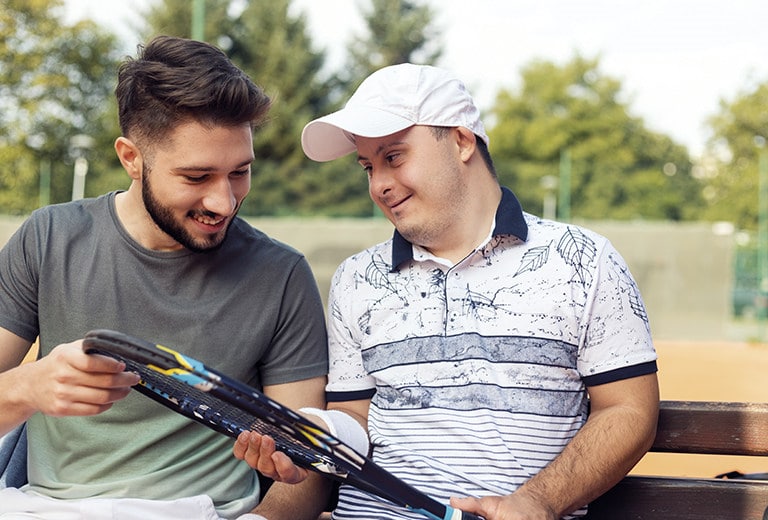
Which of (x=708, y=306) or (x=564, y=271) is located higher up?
(x=708, y=306)

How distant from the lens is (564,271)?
2092 mm

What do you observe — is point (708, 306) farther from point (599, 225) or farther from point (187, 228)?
point (187, 228)

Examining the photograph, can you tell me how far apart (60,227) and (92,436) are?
50 centimetres

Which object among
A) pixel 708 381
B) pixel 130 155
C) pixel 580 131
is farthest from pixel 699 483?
pixel 580 131

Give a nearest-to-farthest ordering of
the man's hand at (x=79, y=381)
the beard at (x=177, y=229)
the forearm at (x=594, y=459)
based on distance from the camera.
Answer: the man's hand at (x=79, y=381), the forearm at (x=594, y=459), the beard at (x=177, y=229)

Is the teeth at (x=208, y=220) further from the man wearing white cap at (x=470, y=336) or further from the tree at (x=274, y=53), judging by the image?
the tree at (x=274, y=53)

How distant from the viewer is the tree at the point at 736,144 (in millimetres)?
35094

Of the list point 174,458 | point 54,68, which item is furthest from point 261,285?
point 54,68

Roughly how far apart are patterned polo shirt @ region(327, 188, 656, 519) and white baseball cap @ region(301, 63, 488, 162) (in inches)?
10.4

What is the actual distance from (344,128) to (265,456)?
30.6 inches

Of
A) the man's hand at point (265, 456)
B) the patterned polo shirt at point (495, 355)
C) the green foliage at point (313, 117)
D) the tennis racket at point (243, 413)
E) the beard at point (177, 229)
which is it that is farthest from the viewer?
the green foliage at point (313, 117)

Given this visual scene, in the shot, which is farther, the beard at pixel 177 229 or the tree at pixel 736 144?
the tree at pixel 736 144

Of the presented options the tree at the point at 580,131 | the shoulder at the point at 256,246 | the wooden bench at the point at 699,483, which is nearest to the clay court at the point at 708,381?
the wooden bench at the point at 699,483

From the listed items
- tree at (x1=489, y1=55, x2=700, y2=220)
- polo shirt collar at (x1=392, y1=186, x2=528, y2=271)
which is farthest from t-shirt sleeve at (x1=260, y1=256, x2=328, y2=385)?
tree at (x1=489, y1=55, x2=700, y2=220)
